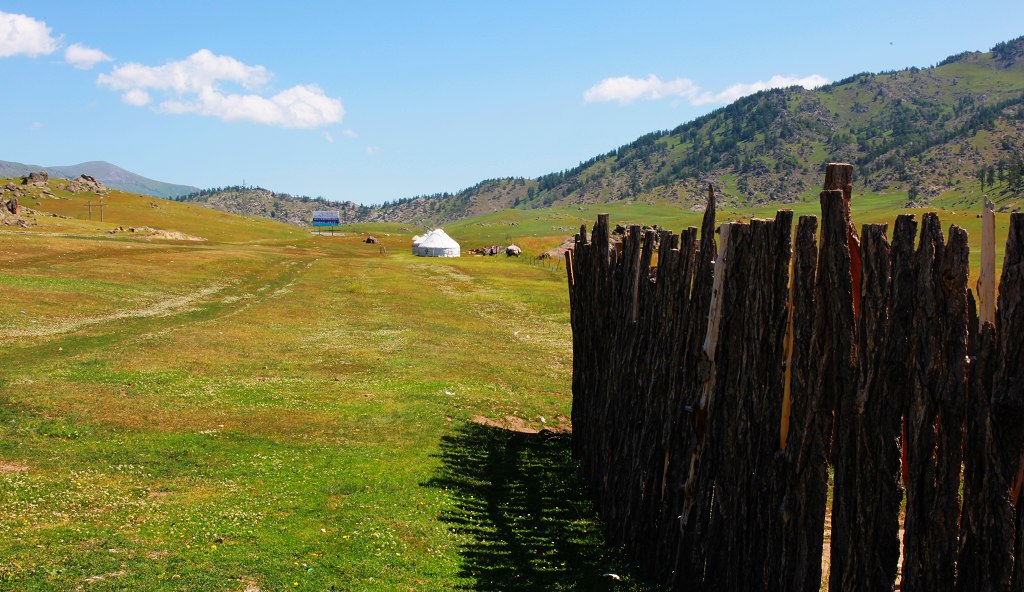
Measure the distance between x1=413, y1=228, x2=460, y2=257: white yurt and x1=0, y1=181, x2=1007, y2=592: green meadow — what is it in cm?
6676

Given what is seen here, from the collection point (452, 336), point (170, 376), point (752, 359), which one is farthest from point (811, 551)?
point (452, 336)

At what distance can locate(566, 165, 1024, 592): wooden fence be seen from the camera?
5.92 m

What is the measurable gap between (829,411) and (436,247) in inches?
3979

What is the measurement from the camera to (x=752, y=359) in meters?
8.38

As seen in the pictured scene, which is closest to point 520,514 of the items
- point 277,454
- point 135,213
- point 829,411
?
point 277,454

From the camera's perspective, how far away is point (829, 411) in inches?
289

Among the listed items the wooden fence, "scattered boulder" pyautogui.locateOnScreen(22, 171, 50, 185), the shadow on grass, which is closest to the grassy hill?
"scattered boulder" pyautogui.locateOnScreen(22, 171, 50, 185)

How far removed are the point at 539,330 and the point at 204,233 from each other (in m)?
114

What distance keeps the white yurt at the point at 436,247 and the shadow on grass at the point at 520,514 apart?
88.2 metres

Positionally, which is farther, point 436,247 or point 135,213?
point 135,213

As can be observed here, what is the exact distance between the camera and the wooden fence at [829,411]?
5.92 metres

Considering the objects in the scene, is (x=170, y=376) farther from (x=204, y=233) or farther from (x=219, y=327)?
(x=204, y=233)

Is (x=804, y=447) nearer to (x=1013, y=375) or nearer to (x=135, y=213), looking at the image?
(x=1013, y=375)

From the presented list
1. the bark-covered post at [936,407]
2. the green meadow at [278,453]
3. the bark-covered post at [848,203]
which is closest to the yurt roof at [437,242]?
the green meadow at [278,453]
